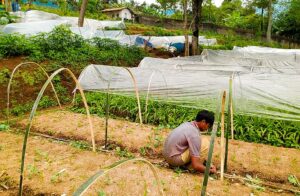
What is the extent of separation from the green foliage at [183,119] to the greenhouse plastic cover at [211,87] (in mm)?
354

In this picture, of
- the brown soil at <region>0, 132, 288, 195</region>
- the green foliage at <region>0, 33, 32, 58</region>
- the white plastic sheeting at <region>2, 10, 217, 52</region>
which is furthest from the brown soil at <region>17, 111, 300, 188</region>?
the white plastic sheeting at <region>2, 10, 217, 52</region>

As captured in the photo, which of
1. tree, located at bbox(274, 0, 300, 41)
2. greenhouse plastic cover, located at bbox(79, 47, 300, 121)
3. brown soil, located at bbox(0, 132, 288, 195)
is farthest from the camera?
tree, located at bbox(274, 0, 300, 41)

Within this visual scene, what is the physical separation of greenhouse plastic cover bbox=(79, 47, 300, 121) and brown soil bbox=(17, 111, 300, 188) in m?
0.69

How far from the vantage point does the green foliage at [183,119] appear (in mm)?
6023

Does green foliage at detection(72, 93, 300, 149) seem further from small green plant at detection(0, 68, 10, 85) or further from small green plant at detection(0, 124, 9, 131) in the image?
small green plant at detection(0, 68, 10, 85)

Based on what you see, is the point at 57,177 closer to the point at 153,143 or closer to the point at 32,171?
the point at 32,171

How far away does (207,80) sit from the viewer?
6590 mm

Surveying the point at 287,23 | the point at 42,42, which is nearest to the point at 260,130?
the point at 42,42

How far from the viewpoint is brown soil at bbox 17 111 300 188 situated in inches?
191

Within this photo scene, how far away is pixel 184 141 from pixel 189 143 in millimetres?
126

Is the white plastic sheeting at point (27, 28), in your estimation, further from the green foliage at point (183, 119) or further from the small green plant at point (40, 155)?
the small green plant at point (40, 155)

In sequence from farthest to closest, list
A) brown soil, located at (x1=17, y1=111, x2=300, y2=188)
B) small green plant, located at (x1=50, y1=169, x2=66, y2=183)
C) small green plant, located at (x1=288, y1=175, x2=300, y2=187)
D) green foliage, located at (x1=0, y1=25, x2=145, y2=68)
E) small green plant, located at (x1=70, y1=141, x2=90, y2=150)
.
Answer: green foliage, located at (x1=0, y1=25, x2=145, y2=68), small green plant, located at (x1=70, y1=141, x2=90, y2=150), brown soil, located at (x1=17, y1=111, x2=300, y2=188), small green plant, located at (x1=288, y1=175, x2=300, y2=187), small green plant, located at (x1=50, y1=169, x2=66, y2=183)

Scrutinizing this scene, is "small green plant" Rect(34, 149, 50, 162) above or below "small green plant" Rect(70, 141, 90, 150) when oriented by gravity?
above

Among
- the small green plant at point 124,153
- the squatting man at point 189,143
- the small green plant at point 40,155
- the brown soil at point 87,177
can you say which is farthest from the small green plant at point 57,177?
the squatting man at point 189,143
